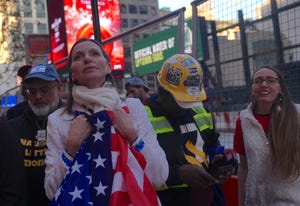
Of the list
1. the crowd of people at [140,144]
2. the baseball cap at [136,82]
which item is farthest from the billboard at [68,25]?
the crowd of people at [140,144]

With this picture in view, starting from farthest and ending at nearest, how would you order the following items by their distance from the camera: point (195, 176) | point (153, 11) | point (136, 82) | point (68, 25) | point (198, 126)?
1. point (153, 11)
2. point (68, 25)
3. point (136, 82)
4. point (198, 126)
5. point (195, 176)

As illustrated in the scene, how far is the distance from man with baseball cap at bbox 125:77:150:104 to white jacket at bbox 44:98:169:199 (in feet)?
9.21

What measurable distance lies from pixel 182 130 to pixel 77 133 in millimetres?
834

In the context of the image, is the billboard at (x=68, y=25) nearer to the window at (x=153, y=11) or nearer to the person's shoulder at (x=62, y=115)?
the person's shoulder at (x=62, y=115)

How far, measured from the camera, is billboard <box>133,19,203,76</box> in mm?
3617

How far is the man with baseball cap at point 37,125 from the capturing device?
2455 millimetres

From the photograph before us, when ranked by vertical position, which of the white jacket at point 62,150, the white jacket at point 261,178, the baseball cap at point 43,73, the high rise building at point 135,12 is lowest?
the white jacket at point 261,178

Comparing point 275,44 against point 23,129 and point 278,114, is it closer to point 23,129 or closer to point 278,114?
point 278,114

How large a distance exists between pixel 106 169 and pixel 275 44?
75.3 inches

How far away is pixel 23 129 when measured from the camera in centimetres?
258

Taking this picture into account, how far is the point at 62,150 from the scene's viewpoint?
1.86m

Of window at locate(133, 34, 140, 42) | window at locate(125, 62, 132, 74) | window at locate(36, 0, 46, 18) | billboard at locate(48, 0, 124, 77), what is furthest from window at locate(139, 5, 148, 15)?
window at locate(133, 34, 140, 42)

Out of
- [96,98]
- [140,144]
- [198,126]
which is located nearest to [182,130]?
[198,126]

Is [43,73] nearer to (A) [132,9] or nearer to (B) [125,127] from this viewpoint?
(B) [125,127]
